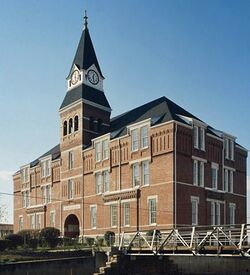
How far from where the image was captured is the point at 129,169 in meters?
46.0

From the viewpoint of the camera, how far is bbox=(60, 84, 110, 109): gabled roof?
52.7 m

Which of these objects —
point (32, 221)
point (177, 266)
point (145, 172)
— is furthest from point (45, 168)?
point (177, 266)

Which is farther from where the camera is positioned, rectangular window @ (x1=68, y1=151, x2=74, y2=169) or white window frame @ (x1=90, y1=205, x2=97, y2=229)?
rectangular window @ (x1=68, y1=151, x2=74, y2=169)

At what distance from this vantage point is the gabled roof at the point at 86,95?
52.7 m

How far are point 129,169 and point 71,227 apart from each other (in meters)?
12.9

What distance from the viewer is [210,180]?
4584cm

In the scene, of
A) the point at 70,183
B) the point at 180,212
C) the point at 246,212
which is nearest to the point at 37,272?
the point at 180,212

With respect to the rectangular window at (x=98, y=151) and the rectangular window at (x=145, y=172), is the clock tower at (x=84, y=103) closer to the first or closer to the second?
the rectangular window at (x=98, y=151)

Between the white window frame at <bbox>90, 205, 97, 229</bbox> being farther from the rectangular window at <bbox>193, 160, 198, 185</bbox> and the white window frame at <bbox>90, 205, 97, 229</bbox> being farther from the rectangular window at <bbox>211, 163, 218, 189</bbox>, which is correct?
the rectangular window at <bbox>211, 163, 218, 189</bbox>

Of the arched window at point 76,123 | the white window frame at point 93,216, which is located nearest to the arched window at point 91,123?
the arched window at point 76,123

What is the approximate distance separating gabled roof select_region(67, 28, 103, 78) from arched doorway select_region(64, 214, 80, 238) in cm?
1726

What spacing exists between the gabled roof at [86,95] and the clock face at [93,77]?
3.23ft

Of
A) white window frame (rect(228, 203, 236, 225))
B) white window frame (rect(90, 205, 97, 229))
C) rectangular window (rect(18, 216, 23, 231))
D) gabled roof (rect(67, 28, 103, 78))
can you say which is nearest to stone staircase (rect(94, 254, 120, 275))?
white window frame (rect(90, 205, 97, 229))

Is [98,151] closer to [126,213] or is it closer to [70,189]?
[70,189]
